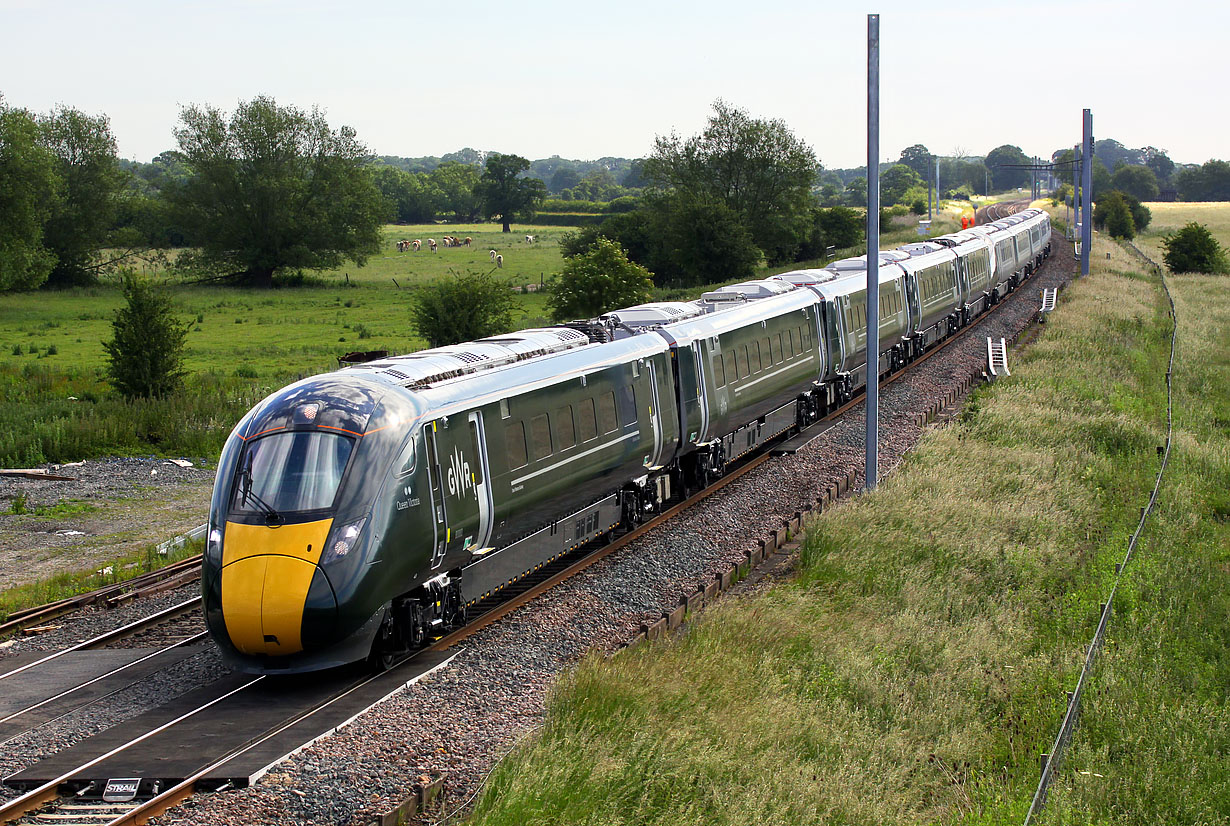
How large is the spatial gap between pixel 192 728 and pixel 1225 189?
214073 millimetres

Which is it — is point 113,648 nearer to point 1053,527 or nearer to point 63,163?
point 1053,527

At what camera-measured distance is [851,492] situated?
20719 mm

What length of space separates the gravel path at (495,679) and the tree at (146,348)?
16.5 metres

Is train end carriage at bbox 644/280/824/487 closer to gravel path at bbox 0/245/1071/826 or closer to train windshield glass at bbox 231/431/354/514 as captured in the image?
gravel path at bbox 0/245/1071/826

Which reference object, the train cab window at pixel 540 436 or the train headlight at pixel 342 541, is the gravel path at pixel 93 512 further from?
the train headlight at pixel 342 541

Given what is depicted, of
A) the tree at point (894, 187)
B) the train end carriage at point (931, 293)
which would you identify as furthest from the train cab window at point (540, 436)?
the tree at point (894, 187)

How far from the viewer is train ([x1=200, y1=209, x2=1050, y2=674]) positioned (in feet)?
36.3

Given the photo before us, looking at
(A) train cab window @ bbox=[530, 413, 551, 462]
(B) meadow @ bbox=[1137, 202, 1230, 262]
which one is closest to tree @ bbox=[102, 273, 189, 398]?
(A) train cab window @ bbox=[530, 413, 551, 462]

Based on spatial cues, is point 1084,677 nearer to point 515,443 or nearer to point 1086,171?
point 515,443

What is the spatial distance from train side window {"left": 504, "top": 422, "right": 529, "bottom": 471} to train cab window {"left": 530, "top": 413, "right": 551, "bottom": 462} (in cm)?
23

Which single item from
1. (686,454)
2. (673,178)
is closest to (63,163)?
(673,178)

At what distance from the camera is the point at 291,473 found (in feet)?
36.9

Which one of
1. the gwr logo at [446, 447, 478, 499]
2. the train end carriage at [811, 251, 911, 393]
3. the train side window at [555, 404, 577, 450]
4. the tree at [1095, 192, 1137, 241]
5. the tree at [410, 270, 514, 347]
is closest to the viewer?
the gwr logo at [446, 447, 478, 499]

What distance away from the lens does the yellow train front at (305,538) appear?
36.0 feet
